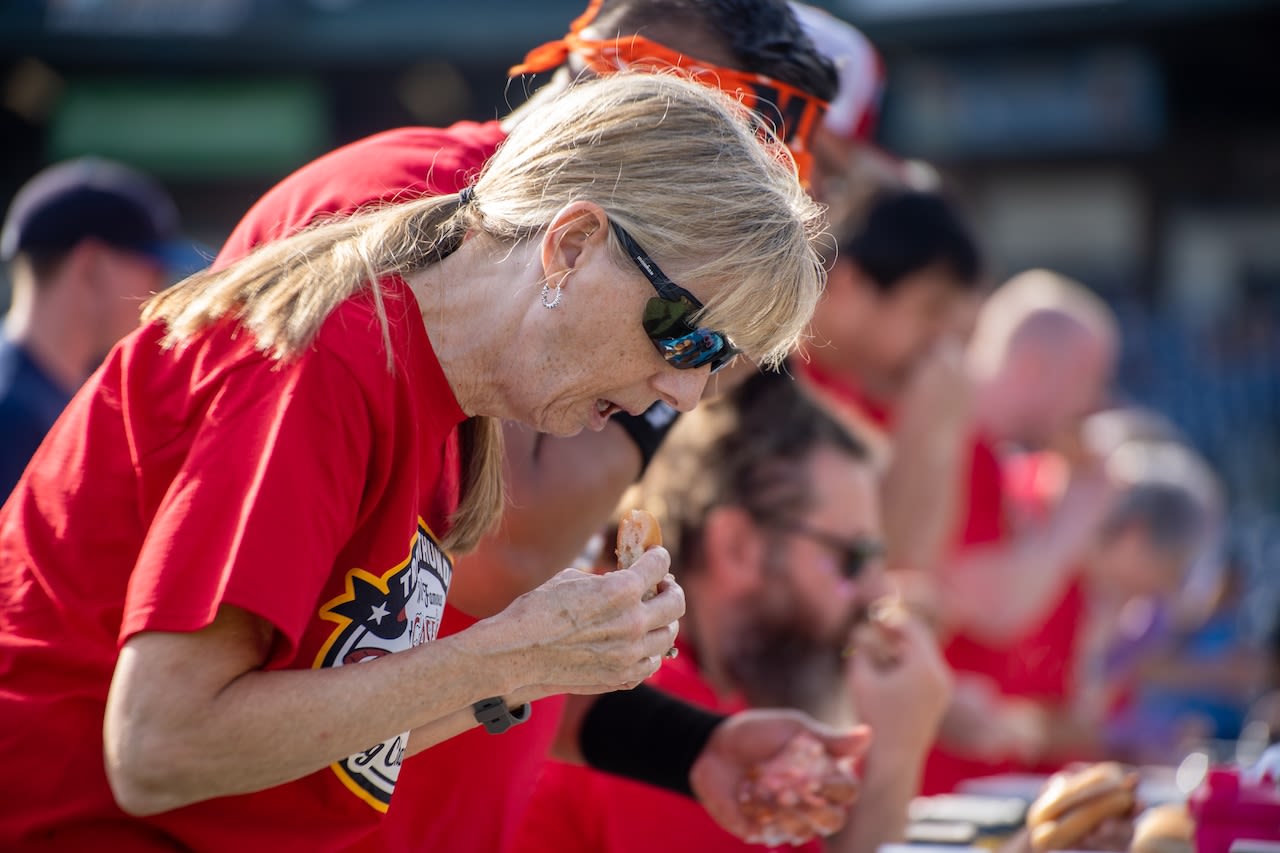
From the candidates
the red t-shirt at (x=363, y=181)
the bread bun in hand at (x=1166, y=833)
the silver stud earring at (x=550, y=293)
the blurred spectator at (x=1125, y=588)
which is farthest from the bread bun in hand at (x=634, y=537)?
the blurred spectator at (x=1125, y=588)

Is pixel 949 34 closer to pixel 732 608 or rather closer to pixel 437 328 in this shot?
pixel 732 608

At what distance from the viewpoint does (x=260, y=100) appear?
1658cm

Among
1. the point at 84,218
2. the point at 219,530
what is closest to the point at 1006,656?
the point at 84,218

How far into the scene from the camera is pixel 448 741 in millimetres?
1979

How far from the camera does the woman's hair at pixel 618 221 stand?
4.94ft

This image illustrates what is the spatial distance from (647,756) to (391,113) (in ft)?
50.6

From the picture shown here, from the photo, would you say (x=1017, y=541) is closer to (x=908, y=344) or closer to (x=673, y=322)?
(x=908, y=344)

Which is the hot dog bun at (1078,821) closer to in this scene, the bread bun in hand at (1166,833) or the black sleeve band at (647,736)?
the bread bun in hand at (1166,833)

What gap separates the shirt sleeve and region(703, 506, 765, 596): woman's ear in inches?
64.8

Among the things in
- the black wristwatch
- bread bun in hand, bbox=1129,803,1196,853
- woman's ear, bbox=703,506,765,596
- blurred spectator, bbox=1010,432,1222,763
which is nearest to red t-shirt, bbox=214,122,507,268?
the black wristwatch

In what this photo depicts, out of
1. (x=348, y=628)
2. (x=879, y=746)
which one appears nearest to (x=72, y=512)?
(x=348, y=628)

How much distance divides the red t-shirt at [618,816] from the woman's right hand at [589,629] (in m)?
0.94

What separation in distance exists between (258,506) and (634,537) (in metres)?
0.53

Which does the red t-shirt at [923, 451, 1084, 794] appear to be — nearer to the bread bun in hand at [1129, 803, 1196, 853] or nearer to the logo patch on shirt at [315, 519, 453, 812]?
the bread bun in hand at [1129, 803, 1196, 853]
